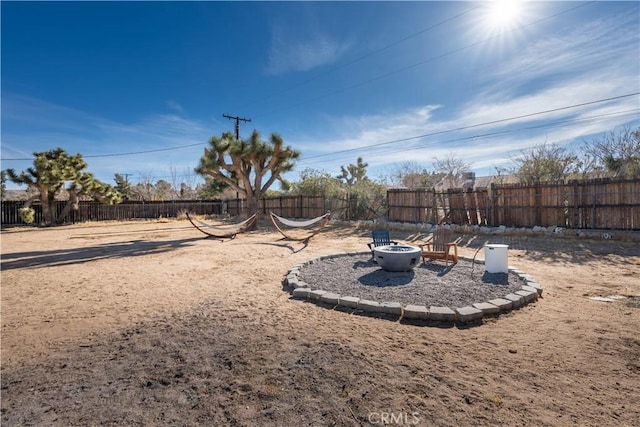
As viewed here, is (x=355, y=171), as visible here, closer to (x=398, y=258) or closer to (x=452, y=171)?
(x=452, y=171)

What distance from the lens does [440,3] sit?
28.1ft

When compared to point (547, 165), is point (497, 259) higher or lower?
lower

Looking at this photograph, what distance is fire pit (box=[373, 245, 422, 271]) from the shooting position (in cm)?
459

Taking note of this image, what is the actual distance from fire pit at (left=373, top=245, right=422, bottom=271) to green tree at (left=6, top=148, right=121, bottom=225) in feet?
56.0

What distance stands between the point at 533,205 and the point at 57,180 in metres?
20.6

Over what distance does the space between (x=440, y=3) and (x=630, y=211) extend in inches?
307

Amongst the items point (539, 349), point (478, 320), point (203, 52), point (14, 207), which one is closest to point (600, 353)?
point (539, 349)

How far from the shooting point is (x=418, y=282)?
14.0 feet

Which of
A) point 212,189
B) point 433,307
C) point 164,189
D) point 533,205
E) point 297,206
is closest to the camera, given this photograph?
point 433,307

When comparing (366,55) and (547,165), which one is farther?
(366,55)

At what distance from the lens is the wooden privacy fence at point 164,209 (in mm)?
15883

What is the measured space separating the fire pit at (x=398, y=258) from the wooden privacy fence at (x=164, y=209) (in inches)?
439

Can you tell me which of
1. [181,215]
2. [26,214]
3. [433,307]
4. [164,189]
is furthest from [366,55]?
[164,189]

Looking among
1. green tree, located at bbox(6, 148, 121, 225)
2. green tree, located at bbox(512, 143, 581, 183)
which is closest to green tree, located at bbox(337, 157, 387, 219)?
green tree, located at bbox(512, 143, 581, 183)
